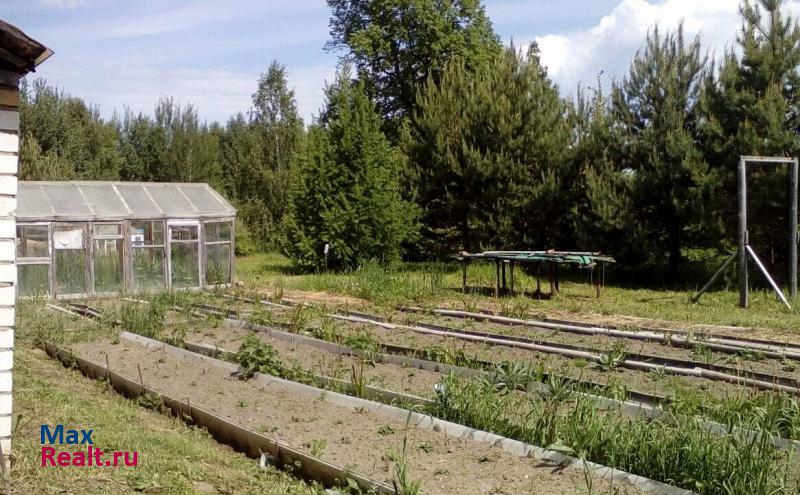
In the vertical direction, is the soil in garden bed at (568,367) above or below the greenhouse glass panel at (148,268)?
below

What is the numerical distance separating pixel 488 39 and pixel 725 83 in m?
18.1

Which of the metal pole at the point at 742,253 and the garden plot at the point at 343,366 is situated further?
the metal pole at the point at 742,253

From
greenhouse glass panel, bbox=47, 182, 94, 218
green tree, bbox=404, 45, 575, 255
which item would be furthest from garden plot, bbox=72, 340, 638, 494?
green tree, bbox=404, 45, 575, 255

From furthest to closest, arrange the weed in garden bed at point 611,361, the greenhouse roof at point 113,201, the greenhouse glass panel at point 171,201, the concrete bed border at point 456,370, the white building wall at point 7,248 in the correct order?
the greenhouse glass panel at point 171,201 < the greenhouse roof at point 113,201 < the weed in garden bed at point 611,361 < the concrete bed border at point 456,370 < the white building wall at point 7,248

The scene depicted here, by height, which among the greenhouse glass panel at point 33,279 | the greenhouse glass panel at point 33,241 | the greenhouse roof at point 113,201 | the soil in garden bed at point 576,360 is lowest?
the soil in garden bed at point 576,360

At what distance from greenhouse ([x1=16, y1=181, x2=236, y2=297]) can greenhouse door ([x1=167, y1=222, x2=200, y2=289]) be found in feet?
0.08

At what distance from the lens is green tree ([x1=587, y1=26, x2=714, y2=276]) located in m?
20.0

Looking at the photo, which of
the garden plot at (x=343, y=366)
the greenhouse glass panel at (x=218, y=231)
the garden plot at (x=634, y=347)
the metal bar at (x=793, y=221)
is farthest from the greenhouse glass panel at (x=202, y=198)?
the metal bar at (x=793, y=221)

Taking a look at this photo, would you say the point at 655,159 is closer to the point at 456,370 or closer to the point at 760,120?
the point at 760,120

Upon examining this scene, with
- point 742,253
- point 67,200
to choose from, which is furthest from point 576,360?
point 67,200

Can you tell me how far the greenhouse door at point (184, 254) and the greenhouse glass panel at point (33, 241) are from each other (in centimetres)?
288

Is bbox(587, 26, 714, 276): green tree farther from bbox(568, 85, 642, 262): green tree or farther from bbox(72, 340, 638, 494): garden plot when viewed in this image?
bbox(72, 340, 638, 494): garden plot

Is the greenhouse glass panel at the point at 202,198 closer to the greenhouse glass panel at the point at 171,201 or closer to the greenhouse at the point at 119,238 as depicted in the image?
the greenhouse at the point at 119,238

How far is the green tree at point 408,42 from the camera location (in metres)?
32.8
